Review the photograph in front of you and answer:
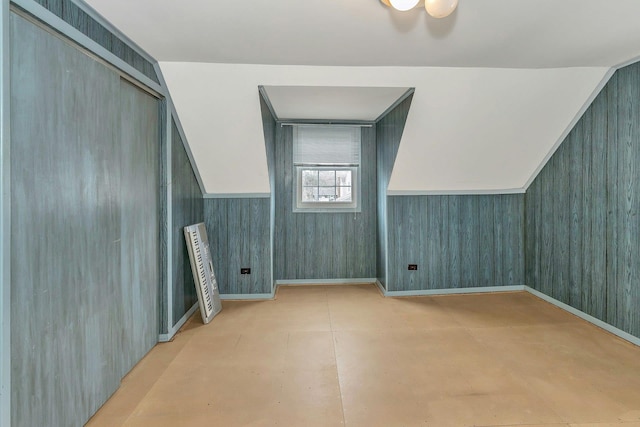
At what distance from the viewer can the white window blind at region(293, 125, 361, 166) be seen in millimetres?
4422

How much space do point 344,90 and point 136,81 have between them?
1699 millimetres

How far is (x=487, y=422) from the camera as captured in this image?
179 cm

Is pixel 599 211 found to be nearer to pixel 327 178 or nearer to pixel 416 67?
pixel 416 67

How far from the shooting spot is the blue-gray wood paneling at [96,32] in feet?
5.33

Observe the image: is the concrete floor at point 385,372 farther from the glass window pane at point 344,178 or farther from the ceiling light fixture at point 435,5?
the ceiling light fixture at point 435,5

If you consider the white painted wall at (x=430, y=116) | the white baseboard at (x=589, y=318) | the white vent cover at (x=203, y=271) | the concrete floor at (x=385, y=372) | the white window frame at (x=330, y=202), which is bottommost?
the concrete floor at (x=385, y=372)

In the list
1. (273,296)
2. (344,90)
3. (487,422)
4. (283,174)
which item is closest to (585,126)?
(344,90)

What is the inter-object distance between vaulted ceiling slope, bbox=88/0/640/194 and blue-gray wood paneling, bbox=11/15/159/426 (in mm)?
530

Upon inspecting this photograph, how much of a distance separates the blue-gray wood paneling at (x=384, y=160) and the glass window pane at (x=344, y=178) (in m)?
0.40

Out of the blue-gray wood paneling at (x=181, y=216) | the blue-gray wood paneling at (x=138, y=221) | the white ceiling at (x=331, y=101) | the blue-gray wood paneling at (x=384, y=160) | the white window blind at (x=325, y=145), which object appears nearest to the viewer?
the blue-gray wood paneling at (x=138, y=221)

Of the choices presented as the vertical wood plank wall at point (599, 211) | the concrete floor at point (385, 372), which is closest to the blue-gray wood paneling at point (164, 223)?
the concrete floor at point (385, 372)

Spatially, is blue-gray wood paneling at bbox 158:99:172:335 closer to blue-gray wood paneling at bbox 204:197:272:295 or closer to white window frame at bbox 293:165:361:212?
blue-gray wood paneling at bbox 204:197:272:295

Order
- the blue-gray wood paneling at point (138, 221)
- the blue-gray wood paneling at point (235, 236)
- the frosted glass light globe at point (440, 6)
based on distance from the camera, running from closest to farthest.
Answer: the frosted glass light globe at point (440, 6), the blue-gray wood paneling at point (138, 221), the blue-gray wood paneling at point (235, 236)

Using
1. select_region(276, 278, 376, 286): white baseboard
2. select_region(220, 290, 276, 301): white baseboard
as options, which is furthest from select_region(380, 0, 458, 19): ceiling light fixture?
select_region(276, 278, 376, 286): white baseboard
